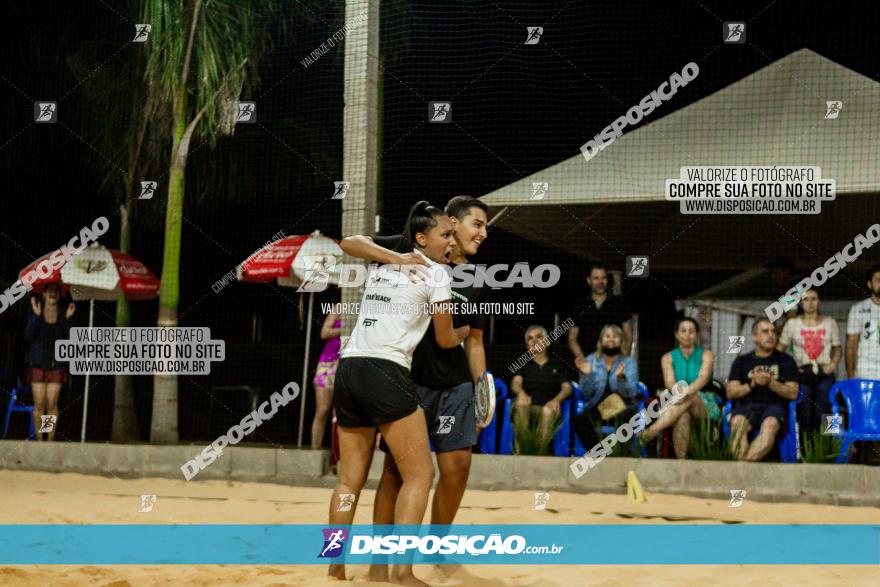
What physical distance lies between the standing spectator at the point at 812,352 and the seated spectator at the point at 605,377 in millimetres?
1202

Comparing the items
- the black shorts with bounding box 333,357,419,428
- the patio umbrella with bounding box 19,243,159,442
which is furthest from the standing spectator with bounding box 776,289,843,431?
the patio umbrella with bounding box 19,243,159,442

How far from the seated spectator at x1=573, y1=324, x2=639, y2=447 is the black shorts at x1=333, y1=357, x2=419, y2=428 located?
411 centimetres

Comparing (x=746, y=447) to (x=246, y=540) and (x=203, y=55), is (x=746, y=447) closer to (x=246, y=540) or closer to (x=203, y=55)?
(x=246, y=540)

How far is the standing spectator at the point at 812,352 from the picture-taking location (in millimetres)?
7770

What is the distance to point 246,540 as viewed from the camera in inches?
222

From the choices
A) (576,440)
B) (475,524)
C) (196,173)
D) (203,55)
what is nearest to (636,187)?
(576,440)

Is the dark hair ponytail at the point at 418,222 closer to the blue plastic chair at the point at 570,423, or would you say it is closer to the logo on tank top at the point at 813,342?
the blue plastic chair at the point at 570,423

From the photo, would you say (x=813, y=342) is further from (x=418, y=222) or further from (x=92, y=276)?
(x=92, y=276)

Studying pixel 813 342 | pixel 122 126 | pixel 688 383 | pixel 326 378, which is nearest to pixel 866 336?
pixel 813 342

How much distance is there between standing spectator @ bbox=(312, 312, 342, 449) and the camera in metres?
8.79

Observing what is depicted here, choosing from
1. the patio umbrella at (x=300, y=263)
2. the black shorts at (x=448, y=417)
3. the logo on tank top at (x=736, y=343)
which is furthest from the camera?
the patio umbrella at (x=300, y=263)

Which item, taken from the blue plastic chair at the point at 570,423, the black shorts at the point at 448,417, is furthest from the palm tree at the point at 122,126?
the black shorts at the point at 448,417

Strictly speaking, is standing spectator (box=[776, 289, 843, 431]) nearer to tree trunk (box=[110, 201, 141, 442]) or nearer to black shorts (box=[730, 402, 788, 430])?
black shorts (box=[730, 402, 788, 430])

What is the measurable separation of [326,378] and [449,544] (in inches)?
158
